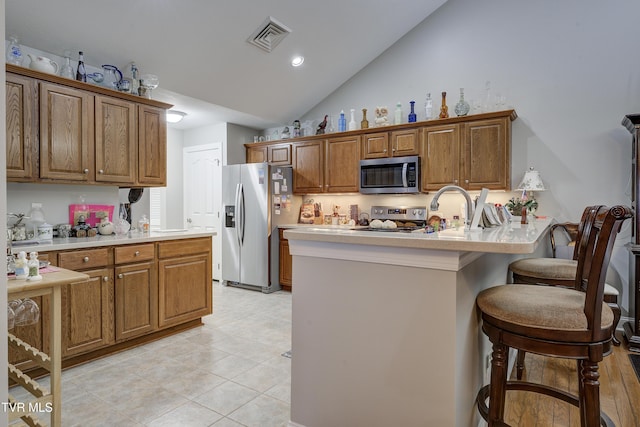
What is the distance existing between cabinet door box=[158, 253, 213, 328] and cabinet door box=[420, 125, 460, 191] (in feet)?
8.81

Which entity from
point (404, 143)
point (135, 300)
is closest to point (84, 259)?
point (135, 300)

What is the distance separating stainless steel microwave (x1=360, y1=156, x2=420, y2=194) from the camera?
4309 mm

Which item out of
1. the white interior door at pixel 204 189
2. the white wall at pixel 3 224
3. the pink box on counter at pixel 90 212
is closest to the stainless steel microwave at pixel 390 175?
the white interior door at pixel 204 189

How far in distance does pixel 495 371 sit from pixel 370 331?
20.5 inches

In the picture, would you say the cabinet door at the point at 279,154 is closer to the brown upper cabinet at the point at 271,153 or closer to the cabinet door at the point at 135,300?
the brown upper cabinet at the point at 271,153

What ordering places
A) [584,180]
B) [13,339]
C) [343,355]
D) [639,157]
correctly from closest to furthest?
[343,355], [13,339], [639,157], [584,180]

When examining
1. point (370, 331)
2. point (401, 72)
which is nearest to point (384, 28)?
point (401, 72)

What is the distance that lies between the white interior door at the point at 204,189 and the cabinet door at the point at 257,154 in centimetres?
48

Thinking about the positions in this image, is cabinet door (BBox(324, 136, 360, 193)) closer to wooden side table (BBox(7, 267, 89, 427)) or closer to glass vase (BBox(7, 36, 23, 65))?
glass vase (BBox(7, 36, 23, 65))

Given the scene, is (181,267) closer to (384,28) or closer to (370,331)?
(370,331)

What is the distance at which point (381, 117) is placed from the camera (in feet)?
15.4

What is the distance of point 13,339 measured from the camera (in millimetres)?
1856

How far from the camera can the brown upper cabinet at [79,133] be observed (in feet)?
8.52

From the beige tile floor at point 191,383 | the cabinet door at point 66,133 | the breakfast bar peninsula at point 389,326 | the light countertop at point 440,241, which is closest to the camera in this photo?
the light countertop at point 440,241
